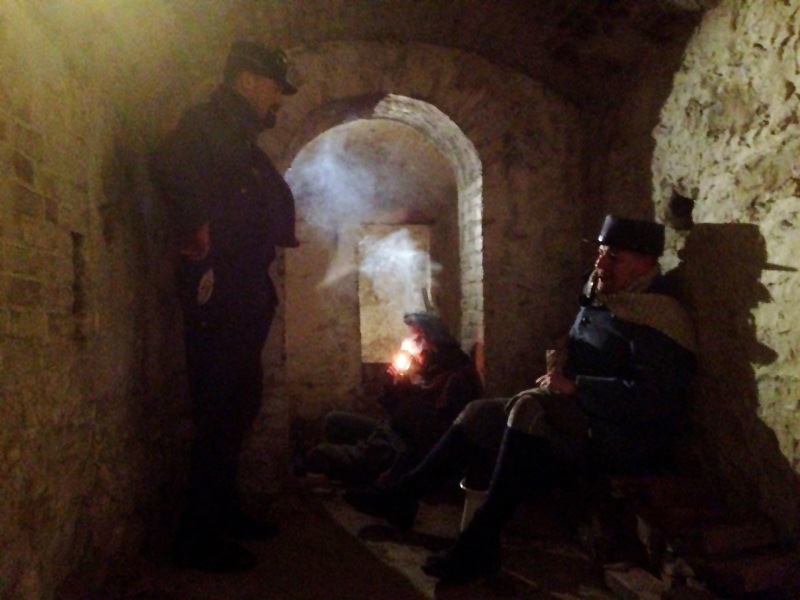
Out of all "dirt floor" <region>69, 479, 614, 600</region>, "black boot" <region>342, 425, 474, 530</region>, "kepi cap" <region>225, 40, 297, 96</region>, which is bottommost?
"dirt floor" <region>69, 479, 614, 600</region>

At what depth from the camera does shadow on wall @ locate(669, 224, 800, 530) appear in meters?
2.57

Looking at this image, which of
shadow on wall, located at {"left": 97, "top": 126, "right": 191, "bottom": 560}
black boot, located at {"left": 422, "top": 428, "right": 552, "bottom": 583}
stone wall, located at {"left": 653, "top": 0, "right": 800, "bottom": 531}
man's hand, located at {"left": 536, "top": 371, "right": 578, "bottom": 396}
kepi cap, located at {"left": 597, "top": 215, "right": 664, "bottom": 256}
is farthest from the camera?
kepi cap, located at {"left": 597, "top": 215, "right": 664, "bottom": 256}

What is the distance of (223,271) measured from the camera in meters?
2.92

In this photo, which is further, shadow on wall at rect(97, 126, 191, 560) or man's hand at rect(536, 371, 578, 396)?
man's hand at rect(536, 371, 578, 396)

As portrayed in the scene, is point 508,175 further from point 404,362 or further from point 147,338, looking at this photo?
point 147,338

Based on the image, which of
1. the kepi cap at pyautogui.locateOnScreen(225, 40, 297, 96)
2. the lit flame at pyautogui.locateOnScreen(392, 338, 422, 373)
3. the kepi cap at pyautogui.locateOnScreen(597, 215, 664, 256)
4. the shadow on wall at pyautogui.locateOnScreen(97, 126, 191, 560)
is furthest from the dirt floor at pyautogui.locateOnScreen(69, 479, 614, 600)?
the kepi cap at pyautogui.locateOnScreen(225, 40, 297, 96)

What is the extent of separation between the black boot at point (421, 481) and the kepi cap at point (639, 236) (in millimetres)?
1165

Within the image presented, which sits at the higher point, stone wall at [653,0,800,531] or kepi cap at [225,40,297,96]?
kepi cap at [225,40,297,96]

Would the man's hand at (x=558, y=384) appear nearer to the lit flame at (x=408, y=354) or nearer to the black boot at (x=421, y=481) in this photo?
the black boot at (x=421, y=481)

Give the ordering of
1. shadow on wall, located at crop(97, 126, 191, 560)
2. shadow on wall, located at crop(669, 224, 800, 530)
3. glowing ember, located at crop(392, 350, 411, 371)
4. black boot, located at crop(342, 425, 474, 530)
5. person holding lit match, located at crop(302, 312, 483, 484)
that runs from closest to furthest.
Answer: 1. shadow on wall, located at crop(669, 224, 800, 530)
2. shadow on wall, located at crop(97, 126, 191, 560)
3. black boot, located at crop(342, 425, 474, 530)
4. person holding lit match, located at crop(302, 312, 483, 484)
5. glowing ember, located at crop(392, 350, 411, 371)

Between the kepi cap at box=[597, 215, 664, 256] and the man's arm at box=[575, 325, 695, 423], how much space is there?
1.32 ft

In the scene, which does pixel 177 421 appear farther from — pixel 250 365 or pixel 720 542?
pixel 720 542

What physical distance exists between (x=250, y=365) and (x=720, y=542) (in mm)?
2045

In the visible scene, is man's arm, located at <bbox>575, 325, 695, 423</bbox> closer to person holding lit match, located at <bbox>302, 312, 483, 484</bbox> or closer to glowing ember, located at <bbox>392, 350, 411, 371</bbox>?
person holding lit match, located at <bbox>302, 312, 483, 484</bbox>
